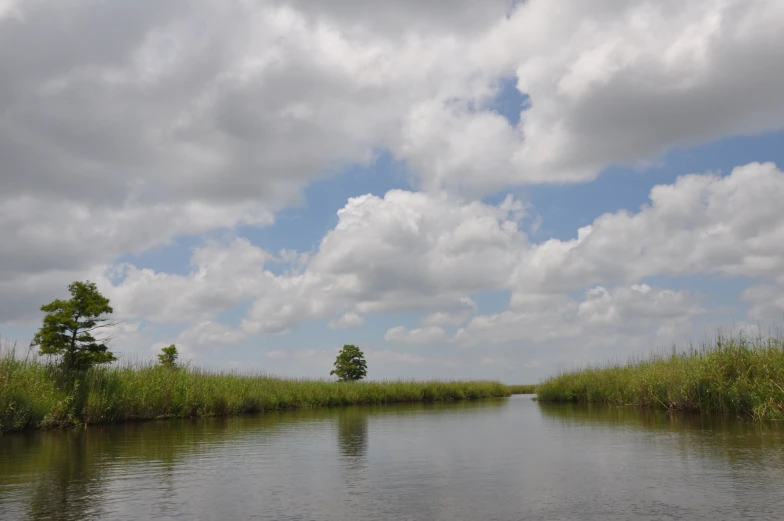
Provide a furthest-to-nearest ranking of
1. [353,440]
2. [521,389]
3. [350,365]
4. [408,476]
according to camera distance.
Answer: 1. [521,389]
2. [350,365]
3. [353,440]
4. [408,476]

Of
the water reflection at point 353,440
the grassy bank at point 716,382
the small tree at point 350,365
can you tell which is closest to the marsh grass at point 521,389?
the small tree at point 350,365

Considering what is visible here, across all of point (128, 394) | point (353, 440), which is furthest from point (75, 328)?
point (353, 440)

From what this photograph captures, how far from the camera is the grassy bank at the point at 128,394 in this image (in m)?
17.8

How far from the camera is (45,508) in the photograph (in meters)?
7.28

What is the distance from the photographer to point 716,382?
2011 centimetres

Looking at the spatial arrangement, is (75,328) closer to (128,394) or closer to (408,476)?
(128,394)

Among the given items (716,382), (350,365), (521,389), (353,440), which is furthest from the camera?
(521,389)

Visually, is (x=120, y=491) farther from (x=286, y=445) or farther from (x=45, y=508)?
(x=286, y=445)

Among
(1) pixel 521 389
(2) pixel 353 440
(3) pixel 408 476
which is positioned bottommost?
(1) pixel 521 389

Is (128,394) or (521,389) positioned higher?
(128,394)

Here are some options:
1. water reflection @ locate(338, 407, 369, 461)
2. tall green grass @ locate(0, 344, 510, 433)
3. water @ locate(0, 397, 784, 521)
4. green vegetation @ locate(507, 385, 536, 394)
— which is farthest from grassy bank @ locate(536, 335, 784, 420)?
green vegetation @ locate(507, 385, 536, 394)

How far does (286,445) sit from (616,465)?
26.3ft

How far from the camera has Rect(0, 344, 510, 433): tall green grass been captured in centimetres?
1783

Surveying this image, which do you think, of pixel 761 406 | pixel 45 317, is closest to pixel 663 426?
pixel 761 406
